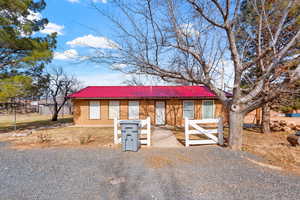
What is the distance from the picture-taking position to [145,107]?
42.2 ft

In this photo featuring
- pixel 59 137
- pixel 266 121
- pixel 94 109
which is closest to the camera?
pixel 59 137

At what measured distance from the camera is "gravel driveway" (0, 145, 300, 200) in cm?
298

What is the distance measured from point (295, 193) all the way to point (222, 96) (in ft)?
12.7

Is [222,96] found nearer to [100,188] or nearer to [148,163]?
[148,163]

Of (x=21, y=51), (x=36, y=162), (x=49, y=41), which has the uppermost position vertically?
(x=49, y=41)

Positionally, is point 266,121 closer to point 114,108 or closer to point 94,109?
point 114,108

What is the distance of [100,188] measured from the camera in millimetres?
3184

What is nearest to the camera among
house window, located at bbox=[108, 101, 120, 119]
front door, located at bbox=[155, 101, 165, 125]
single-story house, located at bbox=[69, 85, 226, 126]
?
single-story house, located at bbox=[69, 85, 226, 126]

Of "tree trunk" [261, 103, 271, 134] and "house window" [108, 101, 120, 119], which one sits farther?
"house window" [108, 101, 120, 119]

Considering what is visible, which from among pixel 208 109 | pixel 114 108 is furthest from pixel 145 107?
pixel 208 109

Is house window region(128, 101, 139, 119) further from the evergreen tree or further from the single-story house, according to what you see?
the evergreen tree

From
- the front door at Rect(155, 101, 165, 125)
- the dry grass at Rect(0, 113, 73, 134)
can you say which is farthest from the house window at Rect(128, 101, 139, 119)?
the dry grass at Rect(0, 113, 73, 134)

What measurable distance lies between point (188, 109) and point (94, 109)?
8.10m

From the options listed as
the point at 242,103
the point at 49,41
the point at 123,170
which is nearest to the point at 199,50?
the point at 242,103
